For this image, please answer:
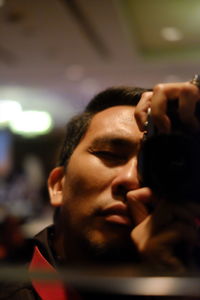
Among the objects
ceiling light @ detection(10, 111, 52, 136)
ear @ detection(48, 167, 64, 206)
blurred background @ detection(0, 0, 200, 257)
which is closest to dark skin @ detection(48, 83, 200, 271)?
ear @ detection(48, 167, 64, 206)

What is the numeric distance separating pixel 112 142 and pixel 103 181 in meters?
0.07

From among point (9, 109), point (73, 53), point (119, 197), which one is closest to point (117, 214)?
point (119, 197)

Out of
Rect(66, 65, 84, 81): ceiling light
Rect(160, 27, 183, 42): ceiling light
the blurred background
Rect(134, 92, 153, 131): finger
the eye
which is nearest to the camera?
Rect(134, 92, 153, 131): finger

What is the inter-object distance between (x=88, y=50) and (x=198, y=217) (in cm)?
278

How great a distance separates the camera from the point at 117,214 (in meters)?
0.57

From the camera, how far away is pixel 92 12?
2320 millimetres

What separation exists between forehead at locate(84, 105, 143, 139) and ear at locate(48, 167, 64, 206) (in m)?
0.09

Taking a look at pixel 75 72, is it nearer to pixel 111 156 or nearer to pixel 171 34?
pixel 171 34

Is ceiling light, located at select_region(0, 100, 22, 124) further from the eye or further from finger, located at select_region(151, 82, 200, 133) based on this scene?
finger, located at select_region(151, 82, 200, 133)

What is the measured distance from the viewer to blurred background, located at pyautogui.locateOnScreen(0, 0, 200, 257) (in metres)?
2.30

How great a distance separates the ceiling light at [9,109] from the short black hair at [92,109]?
13.9ft

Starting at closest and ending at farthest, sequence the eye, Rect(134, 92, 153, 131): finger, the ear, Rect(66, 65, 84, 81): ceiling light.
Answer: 1. Rect(134, 92, 153, 131): finger
2. the eye
3. the ear
4. Rect(66, 65, 84, 81): ceiling light

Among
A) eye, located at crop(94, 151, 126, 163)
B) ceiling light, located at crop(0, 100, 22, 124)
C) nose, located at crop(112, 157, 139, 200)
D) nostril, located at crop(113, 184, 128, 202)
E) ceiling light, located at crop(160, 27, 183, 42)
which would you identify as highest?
ceiling light, located at crop(160, 27, 183, 42)

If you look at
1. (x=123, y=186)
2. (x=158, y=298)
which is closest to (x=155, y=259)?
(x=158, y=298)
